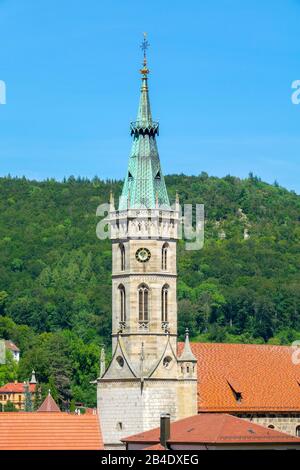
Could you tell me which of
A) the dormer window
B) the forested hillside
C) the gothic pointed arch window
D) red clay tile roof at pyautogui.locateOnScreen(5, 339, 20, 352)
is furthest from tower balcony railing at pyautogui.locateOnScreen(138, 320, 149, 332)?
red clay tile roof at pyautogui.locateOnScreen(5, 339, 20, 352)

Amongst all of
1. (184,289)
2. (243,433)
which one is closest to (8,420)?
(243,433)

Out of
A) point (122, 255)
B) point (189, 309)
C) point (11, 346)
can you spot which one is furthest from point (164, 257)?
point (11, 346)

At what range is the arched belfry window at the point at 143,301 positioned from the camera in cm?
7619

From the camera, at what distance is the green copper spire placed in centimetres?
7612

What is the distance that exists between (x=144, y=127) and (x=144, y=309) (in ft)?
26.6

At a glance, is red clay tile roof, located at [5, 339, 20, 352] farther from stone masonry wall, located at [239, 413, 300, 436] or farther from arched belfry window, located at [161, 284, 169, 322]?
arched belfry window, located at [161, 284, 169, 322]

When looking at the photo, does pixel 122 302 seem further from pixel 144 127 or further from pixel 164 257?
pixel 144 127

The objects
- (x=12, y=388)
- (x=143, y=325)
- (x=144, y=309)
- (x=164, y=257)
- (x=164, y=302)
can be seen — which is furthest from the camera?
(x=12, y=388)

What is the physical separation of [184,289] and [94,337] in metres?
12.4

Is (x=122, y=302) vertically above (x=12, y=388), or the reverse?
(x=122, y=302)

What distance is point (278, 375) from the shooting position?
8100 cm

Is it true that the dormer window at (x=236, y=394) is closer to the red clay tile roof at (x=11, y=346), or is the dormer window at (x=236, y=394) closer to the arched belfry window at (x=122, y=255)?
the arched belfry window at (x=122, y=255)

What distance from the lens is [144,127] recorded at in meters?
76.9
